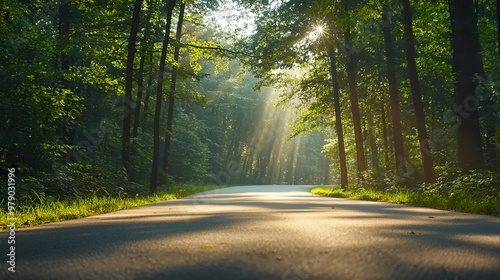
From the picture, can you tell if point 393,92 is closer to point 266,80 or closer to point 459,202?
point 266,80

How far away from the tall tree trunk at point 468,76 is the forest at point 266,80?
0.04 meters

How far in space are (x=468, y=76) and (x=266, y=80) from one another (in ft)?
46.9

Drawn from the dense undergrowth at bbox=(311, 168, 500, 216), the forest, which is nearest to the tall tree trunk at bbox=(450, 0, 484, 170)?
the forest

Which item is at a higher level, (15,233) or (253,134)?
(253,134)

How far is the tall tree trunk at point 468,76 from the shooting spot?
45.9 ft

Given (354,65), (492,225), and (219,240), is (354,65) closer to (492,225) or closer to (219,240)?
(492,225)

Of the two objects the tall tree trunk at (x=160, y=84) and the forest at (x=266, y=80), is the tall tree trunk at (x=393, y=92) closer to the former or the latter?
the forest at (x=266, y=80)

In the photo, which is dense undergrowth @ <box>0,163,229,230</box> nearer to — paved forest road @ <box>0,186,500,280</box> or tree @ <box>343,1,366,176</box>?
paved forest road @ <box>0,186,500,280</box>

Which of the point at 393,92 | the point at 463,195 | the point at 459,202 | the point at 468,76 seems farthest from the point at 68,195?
the point at 393,92

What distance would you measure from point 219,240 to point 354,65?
23.8 metres

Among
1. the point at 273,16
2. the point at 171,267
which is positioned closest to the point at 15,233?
the point at 171,267

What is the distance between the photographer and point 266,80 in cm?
2720

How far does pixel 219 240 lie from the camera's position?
13.9 feet

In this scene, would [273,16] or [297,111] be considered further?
[297,111]
